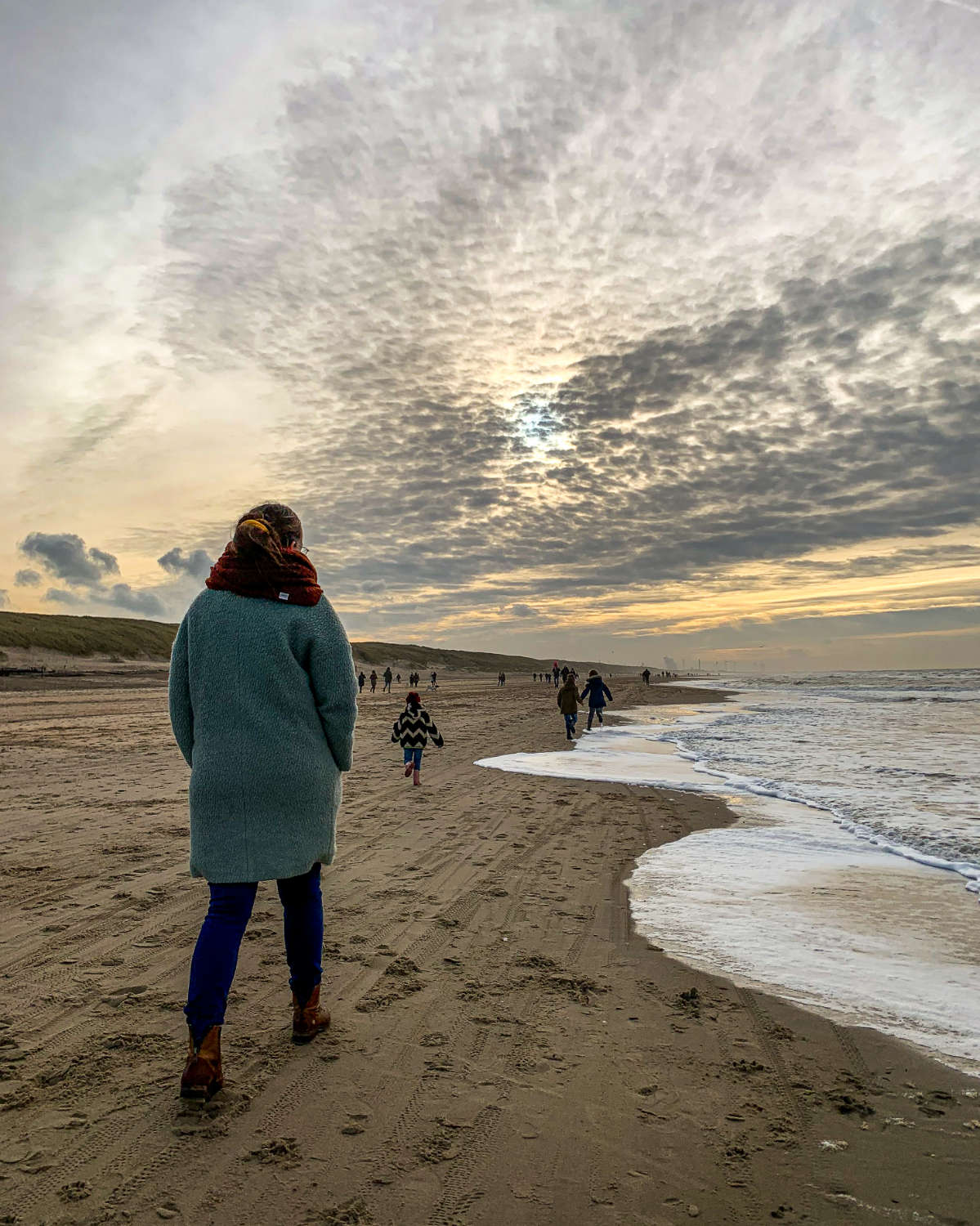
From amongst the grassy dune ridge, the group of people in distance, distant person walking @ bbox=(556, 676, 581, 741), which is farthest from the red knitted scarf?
the grassy dune ridge

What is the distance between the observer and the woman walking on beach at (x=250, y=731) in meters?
3.07

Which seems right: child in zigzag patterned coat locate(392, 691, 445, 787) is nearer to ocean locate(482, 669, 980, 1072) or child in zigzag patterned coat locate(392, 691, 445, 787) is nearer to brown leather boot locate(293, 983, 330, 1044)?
ocean locate(482, 669, 980, 1072)

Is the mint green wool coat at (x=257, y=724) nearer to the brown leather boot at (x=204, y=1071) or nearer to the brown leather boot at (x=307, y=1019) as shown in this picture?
the brown leather boot at (x=204, y=1071)

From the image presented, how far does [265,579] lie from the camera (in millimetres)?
3195

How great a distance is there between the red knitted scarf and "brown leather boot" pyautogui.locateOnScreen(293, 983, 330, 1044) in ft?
6.06

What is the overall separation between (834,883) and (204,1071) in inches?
211

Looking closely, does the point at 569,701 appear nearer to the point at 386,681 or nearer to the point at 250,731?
the point at 250,731

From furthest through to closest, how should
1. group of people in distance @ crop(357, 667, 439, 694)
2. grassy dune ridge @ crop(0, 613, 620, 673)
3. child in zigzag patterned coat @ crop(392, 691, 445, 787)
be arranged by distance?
grassy dune ridge @ crop(0, 613, 620, 673), group of people in distance @ crop(357, 667, 439, 694), child in zigzag patterned coat @ crop(392, 691, 445, 787)

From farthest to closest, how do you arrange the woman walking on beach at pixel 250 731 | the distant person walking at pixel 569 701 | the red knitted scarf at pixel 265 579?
the distant person walking at pixel 569 701, the red knitted scarf at pixel 265 579, the woman walking on beach at pixel 250 731

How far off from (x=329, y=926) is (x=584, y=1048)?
2.22m

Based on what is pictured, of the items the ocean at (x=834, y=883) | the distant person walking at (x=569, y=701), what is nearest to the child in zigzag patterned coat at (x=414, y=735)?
the ocean at (x=834, y=883)

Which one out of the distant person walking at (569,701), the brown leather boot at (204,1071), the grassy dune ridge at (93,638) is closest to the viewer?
the brown leather boot at (204,1071)

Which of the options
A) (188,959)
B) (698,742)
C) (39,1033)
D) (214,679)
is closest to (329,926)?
(188,959)

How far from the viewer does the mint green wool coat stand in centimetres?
311
